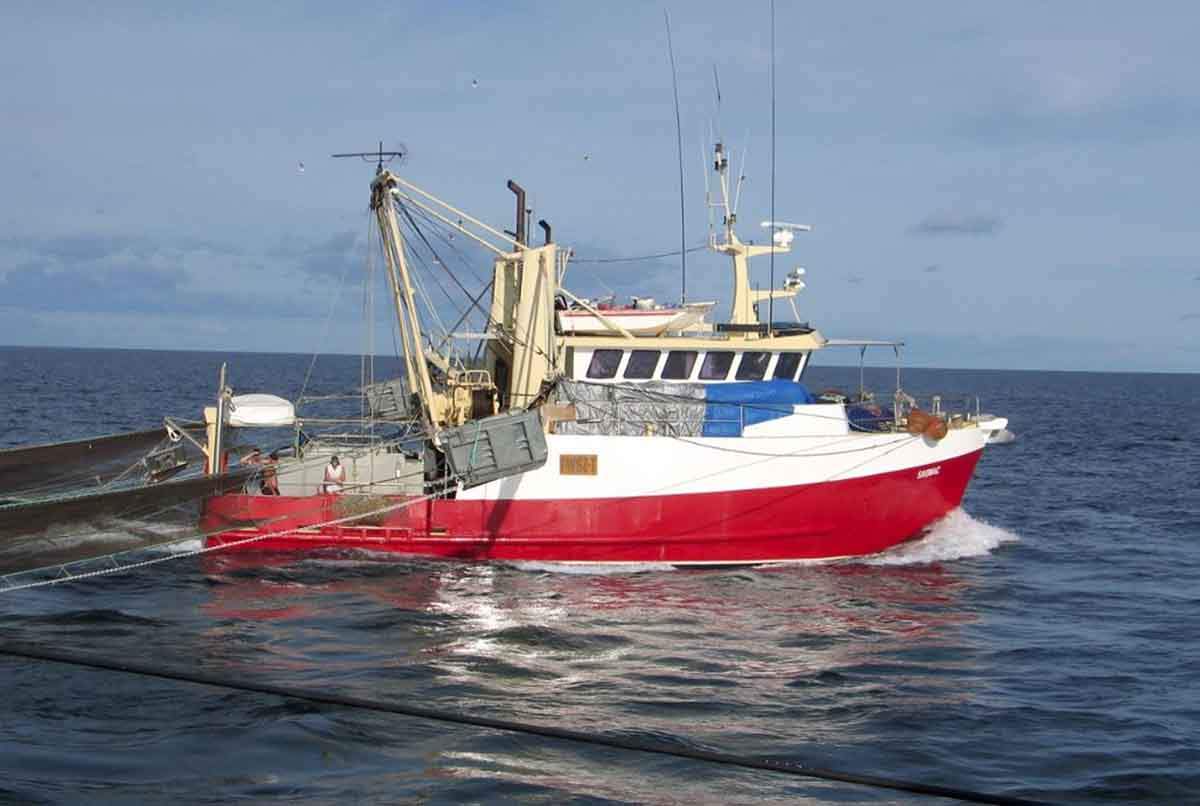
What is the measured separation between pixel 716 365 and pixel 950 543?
21.3 feet

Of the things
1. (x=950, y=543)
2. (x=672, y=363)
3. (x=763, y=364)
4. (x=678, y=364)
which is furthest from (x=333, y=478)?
(x=950, y=543)

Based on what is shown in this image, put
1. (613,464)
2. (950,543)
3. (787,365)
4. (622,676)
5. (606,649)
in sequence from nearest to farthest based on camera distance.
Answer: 1. (622,676)
2. (606,649)
3. (613,464)
4. (787,365)
5. (950,543)

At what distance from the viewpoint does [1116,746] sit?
12711mm

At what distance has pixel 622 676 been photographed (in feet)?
48.3

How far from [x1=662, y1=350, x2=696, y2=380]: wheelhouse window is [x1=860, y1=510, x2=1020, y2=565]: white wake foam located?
5014 mm

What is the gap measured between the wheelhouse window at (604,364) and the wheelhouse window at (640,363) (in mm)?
237

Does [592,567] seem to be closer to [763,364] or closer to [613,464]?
[613,464]

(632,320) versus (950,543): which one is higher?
(632,320)

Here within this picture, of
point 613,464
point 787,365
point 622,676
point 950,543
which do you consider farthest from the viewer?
point 950,543

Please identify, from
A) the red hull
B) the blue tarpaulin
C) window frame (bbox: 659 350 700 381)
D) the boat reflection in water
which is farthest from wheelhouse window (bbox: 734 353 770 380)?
the boat reflection in water

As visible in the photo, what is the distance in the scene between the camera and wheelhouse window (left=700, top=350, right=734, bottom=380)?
22.4 metres

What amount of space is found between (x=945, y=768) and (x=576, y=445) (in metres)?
10.1

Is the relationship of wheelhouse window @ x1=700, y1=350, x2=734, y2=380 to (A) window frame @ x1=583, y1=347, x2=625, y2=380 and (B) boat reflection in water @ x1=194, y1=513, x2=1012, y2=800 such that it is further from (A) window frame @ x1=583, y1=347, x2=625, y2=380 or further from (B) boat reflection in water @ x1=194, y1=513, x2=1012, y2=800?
(B) boat reflection in water @ x1=194, y1=513, x2=1012, y2=800

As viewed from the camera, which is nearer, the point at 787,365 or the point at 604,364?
the point at 604,364
